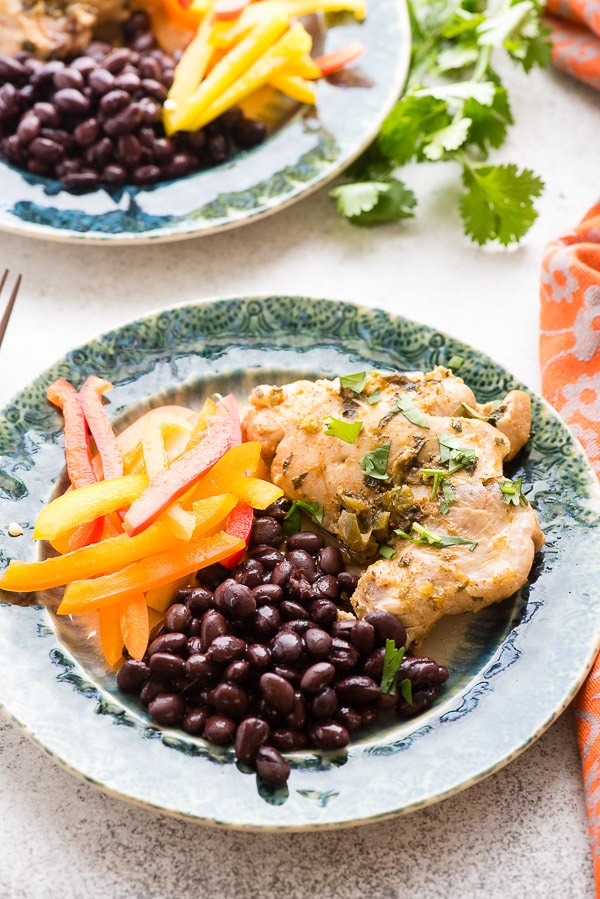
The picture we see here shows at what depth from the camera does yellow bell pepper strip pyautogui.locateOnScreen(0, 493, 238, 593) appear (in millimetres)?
3828

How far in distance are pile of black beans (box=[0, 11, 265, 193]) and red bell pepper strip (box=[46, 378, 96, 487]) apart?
5.18ft

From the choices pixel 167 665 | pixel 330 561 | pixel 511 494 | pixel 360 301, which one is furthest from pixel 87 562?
pixel 360 301

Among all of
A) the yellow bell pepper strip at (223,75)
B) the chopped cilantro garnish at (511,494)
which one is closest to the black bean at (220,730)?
the chopped cilantro garnish at (511,494)

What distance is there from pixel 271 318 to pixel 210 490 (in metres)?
1.18

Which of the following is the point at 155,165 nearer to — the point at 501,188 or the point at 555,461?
the point at 501,188

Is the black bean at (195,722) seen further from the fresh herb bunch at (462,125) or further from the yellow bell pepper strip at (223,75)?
the yellow bell pepper strip at (223,75)

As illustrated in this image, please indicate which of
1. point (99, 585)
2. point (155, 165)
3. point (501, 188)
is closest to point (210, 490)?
point (99, 585)

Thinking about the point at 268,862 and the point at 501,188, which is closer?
the point at 268,862

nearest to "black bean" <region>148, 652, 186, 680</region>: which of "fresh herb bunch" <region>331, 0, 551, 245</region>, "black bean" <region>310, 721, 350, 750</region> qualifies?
"black bean" <region>310, 721, 350, 750</region>

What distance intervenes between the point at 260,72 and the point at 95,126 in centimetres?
109

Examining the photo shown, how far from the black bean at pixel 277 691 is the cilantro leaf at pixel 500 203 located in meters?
3.34

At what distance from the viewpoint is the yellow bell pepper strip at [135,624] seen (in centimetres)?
371

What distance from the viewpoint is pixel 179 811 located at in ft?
10.6

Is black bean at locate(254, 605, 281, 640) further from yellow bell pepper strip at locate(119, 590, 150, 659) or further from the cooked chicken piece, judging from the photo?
the cooked chicken piece
